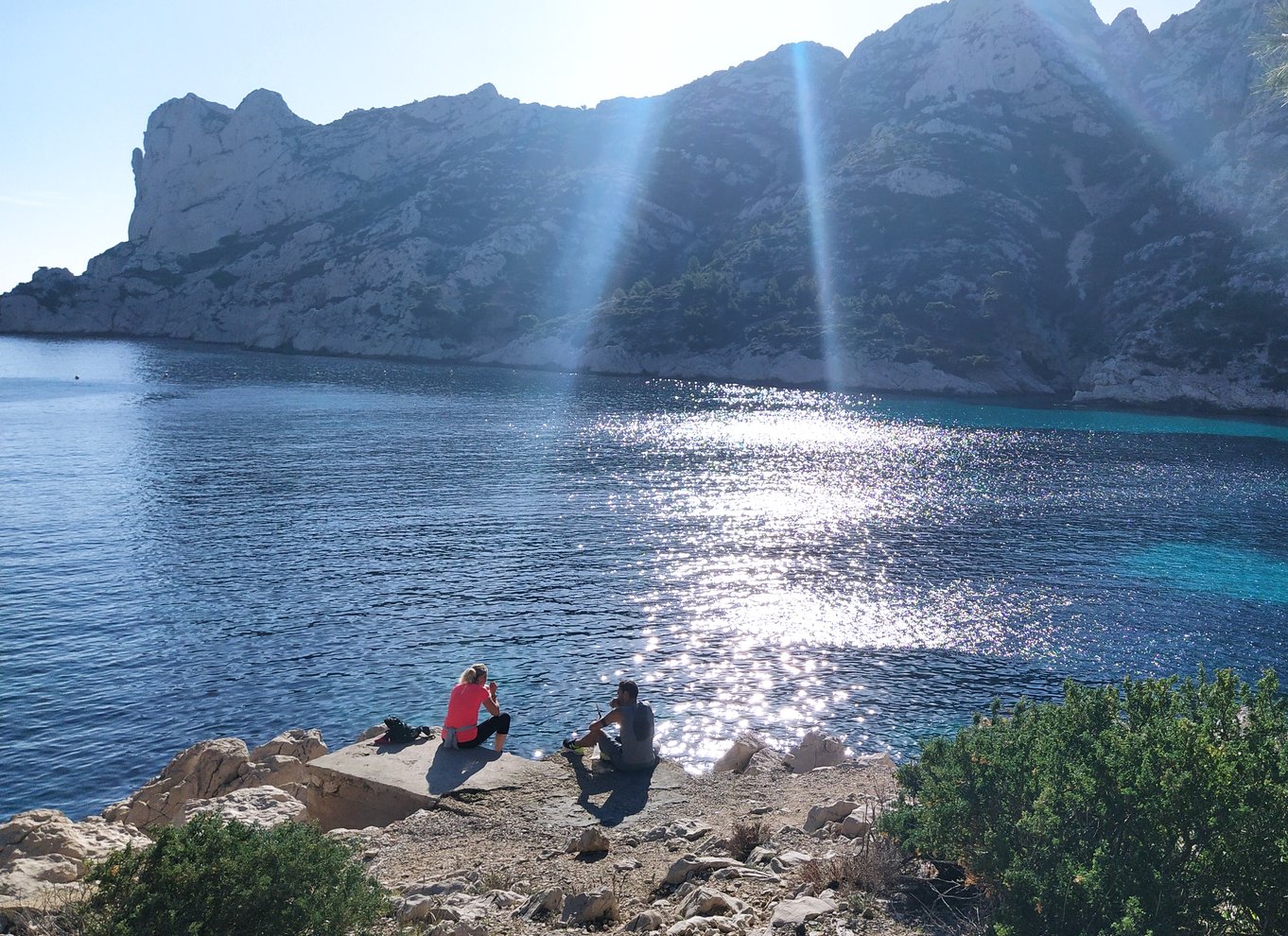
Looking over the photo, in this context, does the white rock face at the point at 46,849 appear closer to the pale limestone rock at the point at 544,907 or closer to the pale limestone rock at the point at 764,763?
the pale limestone rock at the point at 544,907

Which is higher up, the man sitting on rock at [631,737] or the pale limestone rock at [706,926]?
the pale limestone rock at [706,926]

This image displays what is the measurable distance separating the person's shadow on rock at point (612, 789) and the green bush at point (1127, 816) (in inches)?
222

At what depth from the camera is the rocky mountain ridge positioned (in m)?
115

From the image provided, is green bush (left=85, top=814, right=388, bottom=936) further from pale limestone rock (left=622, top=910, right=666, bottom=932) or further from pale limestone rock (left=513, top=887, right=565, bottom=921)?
pale limestone rock (left=622, top=910, right=666, bottom=932)

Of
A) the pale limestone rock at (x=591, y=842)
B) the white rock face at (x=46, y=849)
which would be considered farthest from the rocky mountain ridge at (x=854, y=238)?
Result: the white rock face at (x=46, y=849)

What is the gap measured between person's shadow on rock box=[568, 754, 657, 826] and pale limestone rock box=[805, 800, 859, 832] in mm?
2963

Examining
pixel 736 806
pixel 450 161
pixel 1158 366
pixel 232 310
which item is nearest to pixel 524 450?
pixel 736 806

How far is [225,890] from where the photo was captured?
8.07m

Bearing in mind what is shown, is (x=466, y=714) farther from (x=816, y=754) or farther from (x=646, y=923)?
(x=646, y=923)

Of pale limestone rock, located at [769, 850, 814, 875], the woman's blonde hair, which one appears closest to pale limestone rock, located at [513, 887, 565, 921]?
pale limestone rock, located at [769, 850, 814, 875]

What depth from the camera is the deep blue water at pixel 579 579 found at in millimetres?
22016

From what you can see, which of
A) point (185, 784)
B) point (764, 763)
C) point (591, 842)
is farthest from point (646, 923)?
point (185, 784)

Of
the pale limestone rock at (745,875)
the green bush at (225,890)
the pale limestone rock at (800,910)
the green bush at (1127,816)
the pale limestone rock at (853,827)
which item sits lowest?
the pale limestone rock at (853,827)

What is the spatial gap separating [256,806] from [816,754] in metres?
11.0
